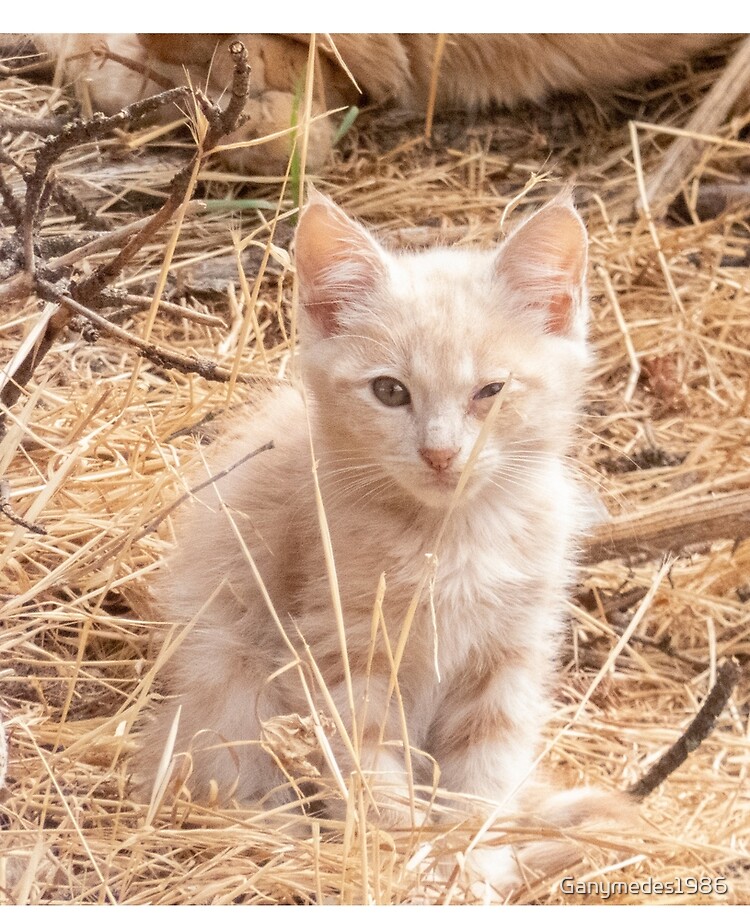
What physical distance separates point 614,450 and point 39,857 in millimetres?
911

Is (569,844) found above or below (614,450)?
below

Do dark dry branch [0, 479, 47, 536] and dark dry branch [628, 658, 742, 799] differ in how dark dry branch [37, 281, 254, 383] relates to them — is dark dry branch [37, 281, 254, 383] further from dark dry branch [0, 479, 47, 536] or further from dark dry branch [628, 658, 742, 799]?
dark dry branch [628, 658, 742, 799]

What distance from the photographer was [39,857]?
113cm

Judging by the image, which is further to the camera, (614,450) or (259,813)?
(614,450)

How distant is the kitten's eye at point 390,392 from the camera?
3.88 feet

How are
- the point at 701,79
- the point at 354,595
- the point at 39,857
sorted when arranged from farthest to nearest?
1. the point at 701,79
2. the point at 354,595
3. the point at 39,857

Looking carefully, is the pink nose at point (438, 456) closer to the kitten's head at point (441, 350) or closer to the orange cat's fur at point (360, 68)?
the kitten's head at point (441, 350)

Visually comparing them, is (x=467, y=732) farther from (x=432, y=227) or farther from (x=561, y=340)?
(x=432, y=227)

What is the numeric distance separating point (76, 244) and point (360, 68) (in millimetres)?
415

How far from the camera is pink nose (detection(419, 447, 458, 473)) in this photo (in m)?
1.12

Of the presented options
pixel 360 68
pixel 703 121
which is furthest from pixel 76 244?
pixel 703 121

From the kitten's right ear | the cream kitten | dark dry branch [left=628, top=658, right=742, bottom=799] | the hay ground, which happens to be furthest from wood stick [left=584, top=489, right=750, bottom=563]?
the kitten's right ear

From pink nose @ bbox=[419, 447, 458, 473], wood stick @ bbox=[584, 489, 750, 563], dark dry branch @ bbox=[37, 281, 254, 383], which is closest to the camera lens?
pink nose @ bbox=[419, 447, 458, 473]
